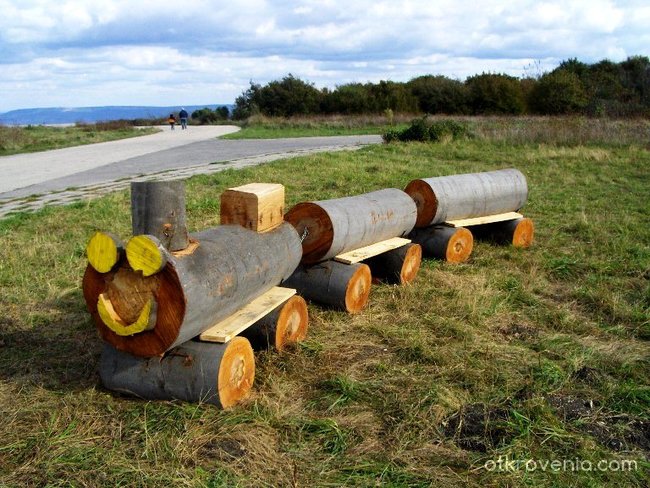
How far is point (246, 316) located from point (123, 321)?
78 centimetres

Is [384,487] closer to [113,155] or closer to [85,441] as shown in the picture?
[85,441]

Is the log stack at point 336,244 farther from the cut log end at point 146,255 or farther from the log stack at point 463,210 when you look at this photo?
the cut log end at point 146,255

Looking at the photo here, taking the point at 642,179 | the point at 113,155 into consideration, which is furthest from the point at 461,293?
the point at 113,155

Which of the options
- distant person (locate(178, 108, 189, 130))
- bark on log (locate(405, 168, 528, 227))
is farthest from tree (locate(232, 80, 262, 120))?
bark on log (locate(405, 168, 528, 227))

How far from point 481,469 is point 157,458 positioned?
154 cm

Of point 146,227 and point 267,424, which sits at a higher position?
point 146,227

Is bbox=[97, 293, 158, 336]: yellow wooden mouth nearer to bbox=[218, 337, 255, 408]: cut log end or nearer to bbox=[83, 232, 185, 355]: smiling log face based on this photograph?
bbox=[83, 232, 185, 355]: smiling log face

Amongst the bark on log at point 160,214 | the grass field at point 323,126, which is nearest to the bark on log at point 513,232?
the bark on log at point 160,214

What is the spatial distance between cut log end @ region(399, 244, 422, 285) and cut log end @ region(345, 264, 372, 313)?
62 cm

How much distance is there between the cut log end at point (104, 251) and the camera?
3.19 meters

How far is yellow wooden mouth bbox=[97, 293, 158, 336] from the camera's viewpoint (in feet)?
10.4

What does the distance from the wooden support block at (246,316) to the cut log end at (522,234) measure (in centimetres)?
382

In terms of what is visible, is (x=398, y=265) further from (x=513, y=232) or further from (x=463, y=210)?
(x=513, y=232)

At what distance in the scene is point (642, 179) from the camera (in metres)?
11.9
